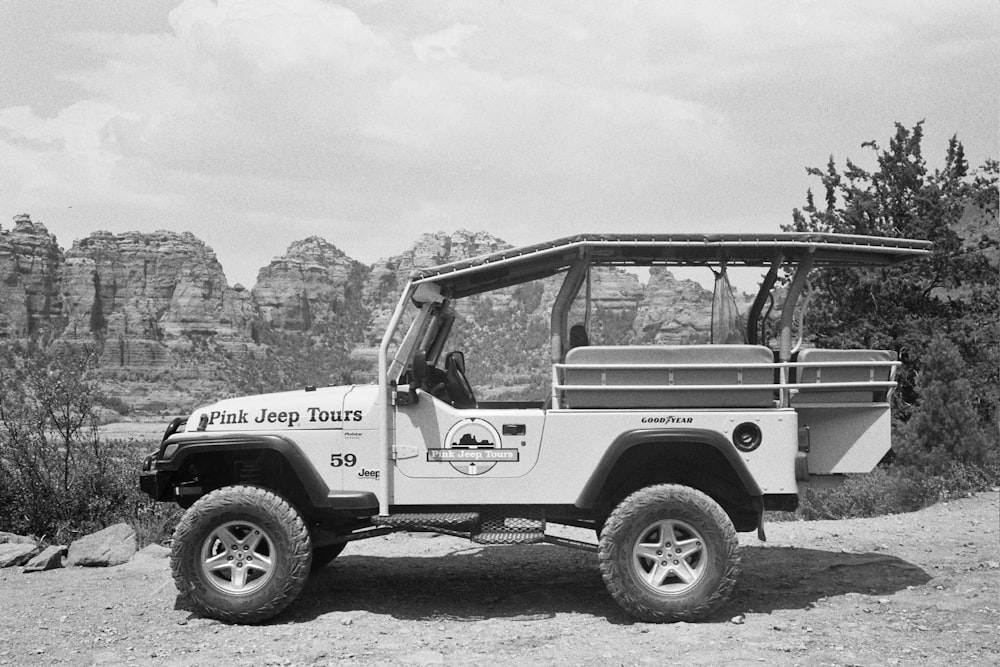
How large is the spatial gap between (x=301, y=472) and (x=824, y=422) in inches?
142

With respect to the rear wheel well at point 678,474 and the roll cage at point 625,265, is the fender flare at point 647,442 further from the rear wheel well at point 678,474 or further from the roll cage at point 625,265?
the roll cage at point 625,265

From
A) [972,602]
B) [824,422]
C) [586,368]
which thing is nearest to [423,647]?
[586,368]

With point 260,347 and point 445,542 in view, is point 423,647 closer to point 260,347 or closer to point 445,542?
point 445,542

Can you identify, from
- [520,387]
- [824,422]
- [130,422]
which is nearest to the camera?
[824,422]

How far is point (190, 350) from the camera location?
112 meters

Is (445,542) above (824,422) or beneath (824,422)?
beneath

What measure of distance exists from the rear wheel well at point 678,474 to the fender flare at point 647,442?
0.58ft

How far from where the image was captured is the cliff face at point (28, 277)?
119 metres

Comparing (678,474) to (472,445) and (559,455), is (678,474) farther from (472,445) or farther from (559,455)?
(472,445)

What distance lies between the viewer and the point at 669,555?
21.4 feet

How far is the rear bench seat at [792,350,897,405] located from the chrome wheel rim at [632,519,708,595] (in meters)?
1.17

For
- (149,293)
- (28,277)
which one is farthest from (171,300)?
(28,277)

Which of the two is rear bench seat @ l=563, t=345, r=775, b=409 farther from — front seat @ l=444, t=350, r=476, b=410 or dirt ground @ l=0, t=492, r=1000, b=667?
dirt ground @ l=0, t=492, r=1000, b=667

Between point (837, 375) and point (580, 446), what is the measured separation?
5.97 ft
